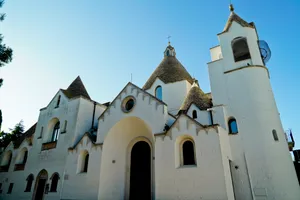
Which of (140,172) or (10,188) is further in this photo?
(10,188)

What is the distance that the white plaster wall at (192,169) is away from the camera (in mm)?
10391

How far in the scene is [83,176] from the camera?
15188mm

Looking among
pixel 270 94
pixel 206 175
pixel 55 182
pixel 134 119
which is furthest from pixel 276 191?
pixel 55 182

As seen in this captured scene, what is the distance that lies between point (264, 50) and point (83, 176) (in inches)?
701

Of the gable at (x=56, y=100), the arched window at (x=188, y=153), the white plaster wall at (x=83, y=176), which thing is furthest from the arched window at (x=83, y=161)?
the arched window at (x=188, y=153)

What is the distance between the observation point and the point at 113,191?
1478cm

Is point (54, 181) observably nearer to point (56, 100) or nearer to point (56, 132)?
point (56, 132)

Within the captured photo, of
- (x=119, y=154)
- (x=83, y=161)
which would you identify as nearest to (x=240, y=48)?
(x=119, y=154)

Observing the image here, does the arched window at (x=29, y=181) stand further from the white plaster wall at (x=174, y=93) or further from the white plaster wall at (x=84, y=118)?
the white plaster wall at (x=174, y=93)

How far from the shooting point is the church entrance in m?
14.4

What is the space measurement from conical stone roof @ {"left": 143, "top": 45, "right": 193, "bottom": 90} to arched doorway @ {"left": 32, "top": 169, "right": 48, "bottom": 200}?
1306 cm

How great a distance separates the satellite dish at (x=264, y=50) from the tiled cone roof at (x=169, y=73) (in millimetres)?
7565

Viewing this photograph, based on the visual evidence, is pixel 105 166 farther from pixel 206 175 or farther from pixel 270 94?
pixel 270 94

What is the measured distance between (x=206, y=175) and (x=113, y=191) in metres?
7.66
